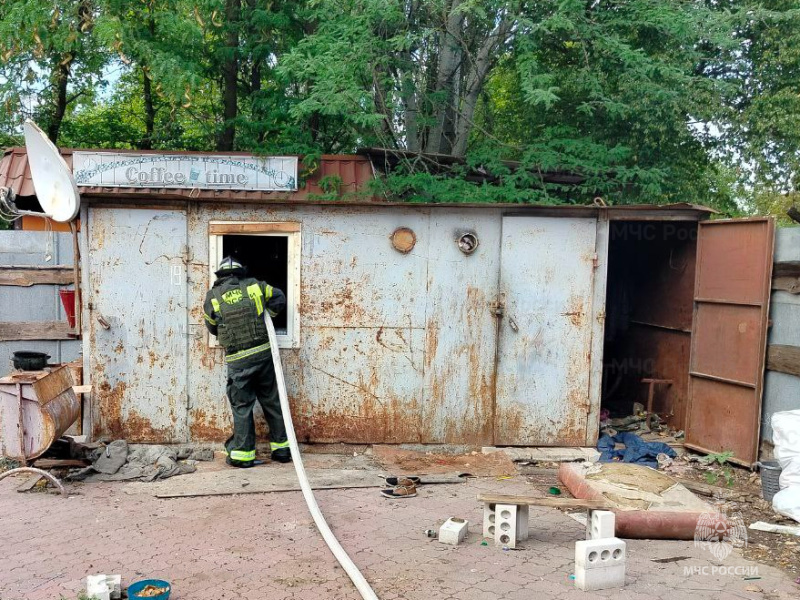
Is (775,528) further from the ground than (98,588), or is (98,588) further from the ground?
(98,588)

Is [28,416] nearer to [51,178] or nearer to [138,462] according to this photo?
[138,462]

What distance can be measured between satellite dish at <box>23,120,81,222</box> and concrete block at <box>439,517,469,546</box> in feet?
14.5

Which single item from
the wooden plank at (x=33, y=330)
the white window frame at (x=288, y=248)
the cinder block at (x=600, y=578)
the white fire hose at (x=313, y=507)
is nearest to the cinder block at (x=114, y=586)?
the white fire hose at (x=313, y=507)

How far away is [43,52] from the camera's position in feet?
34.7

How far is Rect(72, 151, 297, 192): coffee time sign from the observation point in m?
10.5

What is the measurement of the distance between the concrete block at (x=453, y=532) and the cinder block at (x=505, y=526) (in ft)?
0.78

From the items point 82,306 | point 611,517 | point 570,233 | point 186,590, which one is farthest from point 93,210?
point 611,517

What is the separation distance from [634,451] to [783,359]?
71.9 inches

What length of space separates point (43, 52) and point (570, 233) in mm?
8568

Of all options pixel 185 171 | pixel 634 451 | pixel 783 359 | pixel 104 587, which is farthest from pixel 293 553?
pixel 185 171

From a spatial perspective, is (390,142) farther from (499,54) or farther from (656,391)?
(656,391)

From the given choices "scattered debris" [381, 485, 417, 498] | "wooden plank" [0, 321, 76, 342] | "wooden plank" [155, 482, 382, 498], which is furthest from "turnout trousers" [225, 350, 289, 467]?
"wooden plank" [0, 321, 76, 342]

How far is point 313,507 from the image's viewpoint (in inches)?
210

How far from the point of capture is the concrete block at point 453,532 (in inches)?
195
